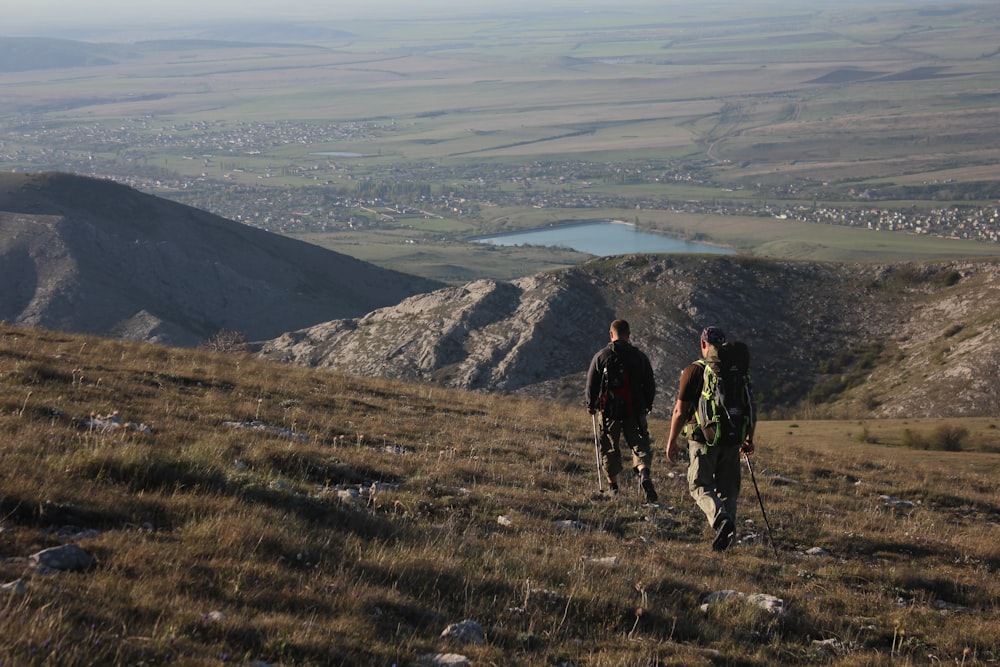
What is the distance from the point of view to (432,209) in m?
181

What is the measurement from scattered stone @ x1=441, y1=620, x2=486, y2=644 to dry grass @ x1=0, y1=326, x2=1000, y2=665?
118mm

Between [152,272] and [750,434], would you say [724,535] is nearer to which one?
[750,434]

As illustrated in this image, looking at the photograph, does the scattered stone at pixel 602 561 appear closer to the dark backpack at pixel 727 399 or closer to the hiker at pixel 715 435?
the hiker at pixel 715 435

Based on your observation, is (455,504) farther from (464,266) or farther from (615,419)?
(464,266)

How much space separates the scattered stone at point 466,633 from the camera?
6.70m

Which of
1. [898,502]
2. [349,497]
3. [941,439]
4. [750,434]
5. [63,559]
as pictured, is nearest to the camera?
[63,559]

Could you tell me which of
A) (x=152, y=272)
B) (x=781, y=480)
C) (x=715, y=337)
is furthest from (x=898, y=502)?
(x=152, y=272)

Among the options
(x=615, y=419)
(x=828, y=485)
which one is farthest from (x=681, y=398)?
(x=828, y=485)

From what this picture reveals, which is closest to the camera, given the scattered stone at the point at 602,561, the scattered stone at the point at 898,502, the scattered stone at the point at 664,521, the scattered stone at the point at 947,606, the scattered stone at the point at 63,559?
the scattered stone at the point at 63,559

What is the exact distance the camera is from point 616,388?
13188 mm

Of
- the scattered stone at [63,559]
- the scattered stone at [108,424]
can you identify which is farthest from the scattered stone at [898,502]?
the scattered stone at [63,559]

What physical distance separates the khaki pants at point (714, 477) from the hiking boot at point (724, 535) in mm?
75

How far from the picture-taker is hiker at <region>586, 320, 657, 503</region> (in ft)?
43.1

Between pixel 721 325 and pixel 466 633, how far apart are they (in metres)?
46.2
